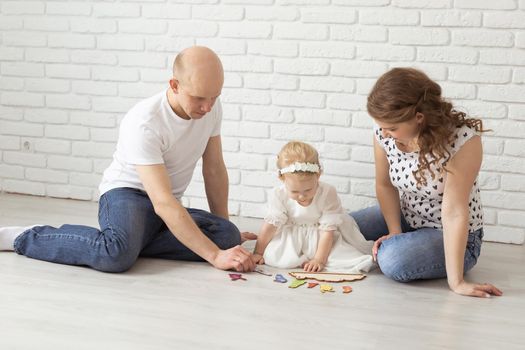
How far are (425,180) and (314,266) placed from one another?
1.68ft

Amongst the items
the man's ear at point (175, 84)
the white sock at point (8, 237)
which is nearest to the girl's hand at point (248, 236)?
the man's ear at point (175, 84)

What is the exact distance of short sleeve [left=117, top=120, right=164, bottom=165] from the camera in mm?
2656

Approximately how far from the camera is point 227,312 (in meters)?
2.33

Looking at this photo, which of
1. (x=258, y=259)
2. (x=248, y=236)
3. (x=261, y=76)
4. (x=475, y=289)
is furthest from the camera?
(x=261, y=76)

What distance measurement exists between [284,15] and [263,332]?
1.72 meters

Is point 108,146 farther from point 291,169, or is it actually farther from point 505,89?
point 505,89

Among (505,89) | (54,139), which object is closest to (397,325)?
(505,89)

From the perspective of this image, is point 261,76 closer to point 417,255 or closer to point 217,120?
point 217,120

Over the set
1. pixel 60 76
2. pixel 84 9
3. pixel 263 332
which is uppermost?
pixel 84 9

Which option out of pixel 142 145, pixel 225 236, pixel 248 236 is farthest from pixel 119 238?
pixel 248 236

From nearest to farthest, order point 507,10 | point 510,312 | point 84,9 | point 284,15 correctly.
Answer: point 510,312
point 507,10
point 284,15
point 84,9

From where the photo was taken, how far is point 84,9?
12.1 ft

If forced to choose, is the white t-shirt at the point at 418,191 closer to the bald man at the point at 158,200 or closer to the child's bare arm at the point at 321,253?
the child's bare arm at the point at 321,253

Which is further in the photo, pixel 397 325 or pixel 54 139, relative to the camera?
pixel 54 139
